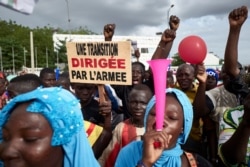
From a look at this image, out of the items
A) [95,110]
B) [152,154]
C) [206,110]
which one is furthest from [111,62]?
[152,154]

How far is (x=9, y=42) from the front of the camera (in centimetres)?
4325

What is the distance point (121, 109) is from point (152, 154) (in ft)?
8.16

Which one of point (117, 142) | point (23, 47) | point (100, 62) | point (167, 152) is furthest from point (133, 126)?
point (23, 47)

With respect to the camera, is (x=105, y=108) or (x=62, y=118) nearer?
(x=62, y=118)

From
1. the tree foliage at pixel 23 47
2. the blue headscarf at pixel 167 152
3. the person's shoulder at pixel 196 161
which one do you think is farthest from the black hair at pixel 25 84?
the tree foliage at pixel 23 47

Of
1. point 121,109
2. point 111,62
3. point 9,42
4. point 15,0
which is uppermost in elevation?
point 9,42

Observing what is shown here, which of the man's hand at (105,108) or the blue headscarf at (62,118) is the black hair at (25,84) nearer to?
the man's hand at (105,108)

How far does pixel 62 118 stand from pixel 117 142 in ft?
4.90

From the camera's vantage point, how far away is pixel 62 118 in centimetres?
145

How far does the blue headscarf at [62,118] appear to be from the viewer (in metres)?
1.43

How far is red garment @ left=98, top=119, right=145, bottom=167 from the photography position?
9.35 ft

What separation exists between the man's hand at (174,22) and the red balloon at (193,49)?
0.37 metres

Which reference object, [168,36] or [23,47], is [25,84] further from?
[23,47]

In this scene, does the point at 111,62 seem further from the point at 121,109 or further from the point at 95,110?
the point at 121,109
